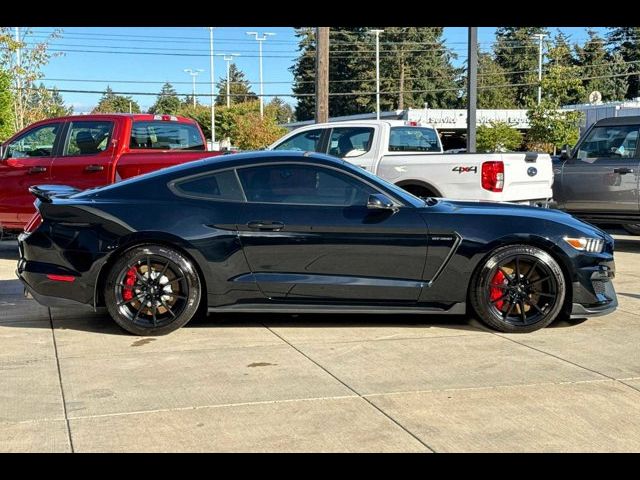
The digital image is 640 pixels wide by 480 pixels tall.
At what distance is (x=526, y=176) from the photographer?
393 inches

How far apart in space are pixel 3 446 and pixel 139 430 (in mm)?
683

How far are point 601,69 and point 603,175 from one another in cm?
6939

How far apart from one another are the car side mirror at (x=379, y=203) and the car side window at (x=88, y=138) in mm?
5339

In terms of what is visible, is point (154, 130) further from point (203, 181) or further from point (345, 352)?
point (345, 352)

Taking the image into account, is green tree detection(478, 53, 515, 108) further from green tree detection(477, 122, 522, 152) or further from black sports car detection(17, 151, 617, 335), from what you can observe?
black sports car detection(17, 151, 617, 335)

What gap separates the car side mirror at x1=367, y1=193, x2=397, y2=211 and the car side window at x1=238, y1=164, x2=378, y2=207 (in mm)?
77

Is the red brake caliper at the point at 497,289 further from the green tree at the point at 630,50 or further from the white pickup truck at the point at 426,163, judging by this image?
the green tree at the point at 630,50

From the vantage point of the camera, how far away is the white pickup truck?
9.78 meters

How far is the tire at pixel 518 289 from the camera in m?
6.25

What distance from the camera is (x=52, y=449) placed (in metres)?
3.89

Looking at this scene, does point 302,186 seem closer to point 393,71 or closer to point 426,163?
point 426,163

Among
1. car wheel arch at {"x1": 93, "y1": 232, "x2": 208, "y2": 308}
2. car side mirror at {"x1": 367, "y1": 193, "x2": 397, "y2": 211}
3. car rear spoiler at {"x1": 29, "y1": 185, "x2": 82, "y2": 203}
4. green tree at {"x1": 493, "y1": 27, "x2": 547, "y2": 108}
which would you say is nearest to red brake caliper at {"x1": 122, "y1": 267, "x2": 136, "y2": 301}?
car wheel arch at {"x1": 93, "y1": 232, "x2": 208, "y2": 308}
